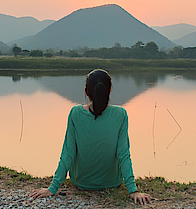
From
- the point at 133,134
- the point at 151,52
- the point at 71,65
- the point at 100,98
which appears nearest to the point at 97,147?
the point at 100,98

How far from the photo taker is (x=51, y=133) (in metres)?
6.96

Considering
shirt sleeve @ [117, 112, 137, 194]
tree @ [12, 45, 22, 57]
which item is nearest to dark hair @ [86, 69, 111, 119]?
shirt sleeve @ [117, 112, 137, 194]

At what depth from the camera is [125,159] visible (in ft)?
8.87

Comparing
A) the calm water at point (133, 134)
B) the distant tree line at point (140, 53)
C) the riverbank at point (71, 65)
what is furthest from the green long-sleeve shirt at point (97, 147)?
the distant tree line at point (140, 53)

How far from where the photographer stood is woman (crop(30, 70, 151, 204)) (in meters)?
2.67

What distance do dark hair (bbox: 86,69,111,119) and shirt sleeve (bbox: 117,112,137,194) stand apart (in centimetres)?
29

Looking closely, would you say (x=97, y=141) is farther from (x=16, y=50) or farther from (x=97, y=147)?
(x=16, y=50)

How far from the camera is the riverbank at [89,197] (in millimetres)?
2652

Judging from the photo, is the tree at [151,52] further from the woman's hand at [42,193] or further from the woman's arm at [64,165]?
the woman's hand at [42,193]

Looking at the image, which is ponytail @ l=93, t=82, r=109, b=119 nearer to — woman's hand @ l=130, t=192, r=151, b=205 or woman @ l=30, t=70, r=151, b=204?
woman @ l=30, t=70, r=151, b=204

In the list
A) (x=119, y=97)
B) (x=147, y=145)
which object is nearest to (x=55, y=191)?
(x=147, y=145)

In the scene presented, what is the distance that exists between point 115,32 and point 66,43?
36568 mm

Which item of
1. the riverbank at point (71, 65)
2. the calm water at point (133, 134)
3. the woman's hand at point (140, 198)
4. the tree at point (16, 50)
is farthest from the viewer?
the tree at point (16, 50)

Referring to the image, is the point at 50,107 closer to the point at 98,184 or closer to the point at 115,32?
the point at 98,184
